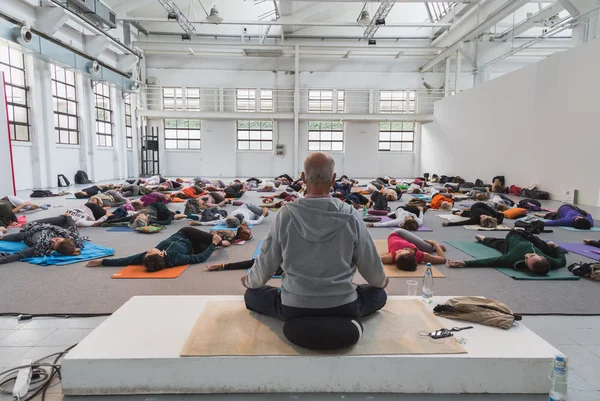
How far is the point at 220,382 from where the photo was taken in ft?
5.62

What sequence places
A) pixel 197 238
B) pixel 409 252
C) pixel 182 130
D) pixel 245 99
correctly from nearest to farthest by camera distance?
pixel 409 252 < pixel 197 238 < pixel 245 99 < pixel 182 130

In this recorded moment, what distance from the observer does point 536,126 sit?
9469 millimetres

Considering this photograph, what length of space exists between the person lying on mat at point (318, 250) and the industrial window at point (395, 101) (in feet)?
53.9

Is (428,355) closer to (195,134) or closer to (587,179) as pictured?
(587,179)

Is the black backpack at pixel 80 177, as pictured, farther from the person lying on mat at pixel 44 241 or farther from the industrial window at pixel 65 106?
the person lying on mat at pixel 44 241

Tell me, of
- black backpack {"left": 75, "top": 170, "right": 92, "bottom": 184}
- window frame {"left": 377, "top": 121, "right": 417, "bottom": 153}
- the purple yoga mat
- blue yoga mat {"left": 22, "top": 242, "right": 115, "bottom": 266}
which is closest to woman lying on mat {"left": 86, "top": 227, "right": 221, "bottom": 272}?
blue yoga mat {"left": 22, "top": 242, "right": 115, "bottom": 266}

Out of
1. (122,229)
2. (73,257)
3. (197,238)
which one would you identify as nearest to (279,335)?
(197,238)

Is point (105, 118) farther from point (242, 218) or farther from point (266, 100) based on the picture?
point (242, 218)

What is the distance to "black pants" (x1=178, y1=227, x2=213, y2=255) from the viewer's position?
412 cm

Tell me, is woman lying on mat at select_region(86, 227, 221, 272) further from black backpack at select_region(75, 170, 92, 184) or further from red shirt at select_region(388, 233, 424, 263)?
black backpack at select_region(75, 170, 92, 184)

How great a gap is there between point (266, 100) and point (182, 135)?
13.4 ft

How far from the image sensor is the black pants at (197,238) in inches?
162

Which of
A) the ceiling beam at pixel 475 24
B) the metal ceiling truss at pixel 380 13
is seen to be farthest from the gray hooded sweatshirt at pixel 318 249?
the metal ceiling truss at pixel 380 13

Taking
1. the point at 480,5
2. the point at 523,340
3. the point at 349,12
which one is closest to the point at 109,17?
the point at 349,12
